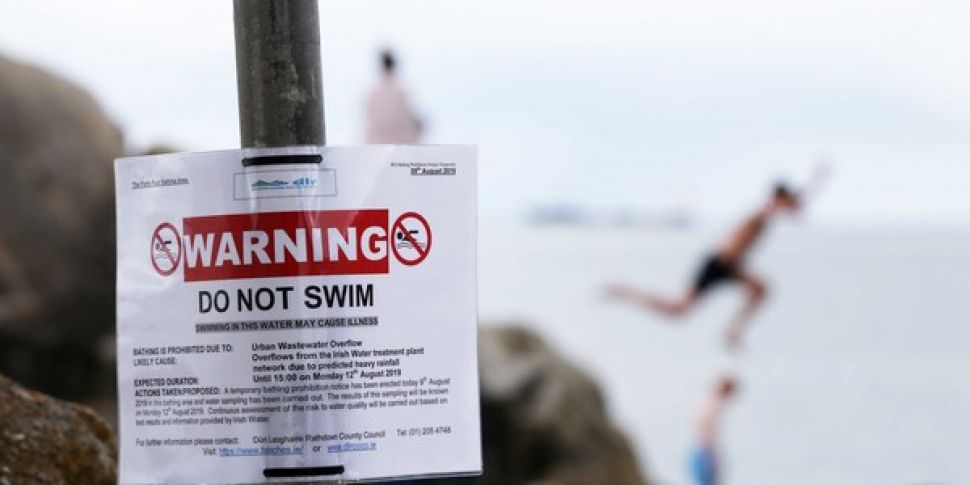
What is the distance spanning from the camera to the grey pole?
4617mm

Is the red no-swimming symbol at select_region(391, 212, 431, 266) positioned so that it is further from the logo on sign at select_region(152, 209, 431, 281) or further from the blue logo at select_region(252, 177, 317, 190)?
the blue logo at select_region(252, 177, 317, 190)

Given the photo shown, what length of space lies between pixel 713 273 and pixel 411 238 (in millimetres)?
15262

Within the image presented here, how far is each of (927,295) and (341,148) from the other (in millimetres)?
64465

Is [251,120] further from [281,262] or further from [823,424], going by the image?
[823,424]

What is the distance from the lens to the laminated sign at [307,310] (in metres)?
4.38

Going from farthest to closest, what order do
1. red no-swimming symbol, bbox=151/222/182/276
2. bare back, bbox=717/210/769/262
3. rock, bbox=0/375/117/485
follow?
bare back, bbox=717/210/769/262, rock, bbox=0/375/117/485, red no-swimming symbol, bbox=151/222/182/276

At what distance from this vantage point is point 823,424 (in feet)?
119

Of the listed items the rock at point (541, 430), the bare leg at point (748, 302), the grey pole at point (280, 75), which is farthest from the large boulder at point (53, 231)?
the grey pole at point (280, 75)

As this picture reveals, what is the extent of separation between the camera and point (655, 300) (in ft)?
63.7

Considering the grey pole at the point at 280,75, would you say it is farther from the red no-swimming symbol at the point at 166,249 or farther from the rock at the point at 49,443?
the rock at the point at 49,443

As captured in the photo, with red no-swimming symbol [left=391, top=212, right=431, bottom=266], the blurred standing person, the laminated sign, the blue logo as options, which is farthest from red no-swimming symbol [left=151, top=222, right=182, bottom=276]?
the blurred standing person

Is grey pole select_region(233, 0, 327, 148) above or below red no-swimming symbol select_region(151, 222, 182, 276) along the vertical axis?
above

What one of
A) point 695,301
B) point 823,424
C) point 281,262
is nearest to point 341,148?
point 281,262

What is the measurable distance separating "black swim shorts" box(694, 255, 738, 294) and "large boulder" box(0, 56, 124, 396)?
658 centimetres
